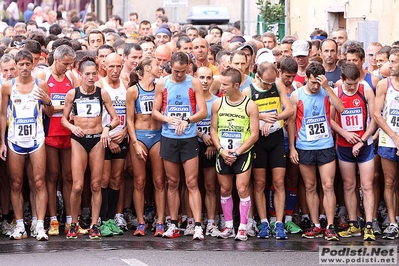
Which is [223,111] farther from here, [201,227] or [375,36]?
[375,36]

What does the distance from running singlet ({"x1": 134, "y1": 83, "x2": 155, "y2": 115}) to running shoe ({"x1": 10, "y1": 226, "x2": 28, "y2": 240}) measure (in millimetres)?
1873

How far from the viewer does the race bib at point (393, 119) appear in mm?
11938

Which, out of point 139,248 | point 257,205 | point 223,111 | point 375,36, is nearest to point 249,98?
point 223,111

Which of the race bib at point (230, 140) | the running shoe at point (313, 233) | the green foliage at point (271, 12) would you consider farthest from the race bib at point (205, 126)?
the green foliage at point (271, 12)

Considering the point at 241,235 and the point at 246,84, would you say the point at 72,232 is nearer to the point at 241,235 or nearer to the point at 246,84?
the point at 241,235

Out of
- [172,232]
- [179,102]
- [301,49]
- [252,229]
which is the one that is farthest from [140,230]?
[301,49]

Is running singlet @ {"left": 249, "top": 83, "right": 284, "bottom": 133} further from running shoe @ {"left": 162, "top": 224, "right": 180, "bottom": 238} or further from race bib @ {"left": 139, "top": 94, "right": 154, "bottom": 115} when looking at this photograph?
running shoe @ {"left": 162, "top": 224, "right": 180, "bottom": 238}

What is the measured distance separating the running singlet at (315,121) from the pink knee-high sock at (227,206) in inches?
40.4

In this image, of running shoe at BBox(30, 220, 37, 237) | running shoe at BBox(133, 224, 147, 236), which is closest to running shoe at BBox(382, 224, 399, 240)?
running shoe at BBox(133, 224, 147, 236)

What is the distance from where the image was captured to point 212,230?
12.1 m

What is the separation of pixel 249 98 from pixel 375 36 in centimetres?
925

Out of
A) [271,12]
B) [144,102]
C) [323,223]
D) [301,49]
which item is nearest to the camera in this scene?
[144,102]

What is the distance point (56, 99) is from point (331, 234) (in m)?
3.52

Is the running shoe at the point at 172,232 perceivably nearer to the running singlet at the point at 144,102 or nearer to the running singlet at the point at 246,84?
the running singlet at the point at 144,102
